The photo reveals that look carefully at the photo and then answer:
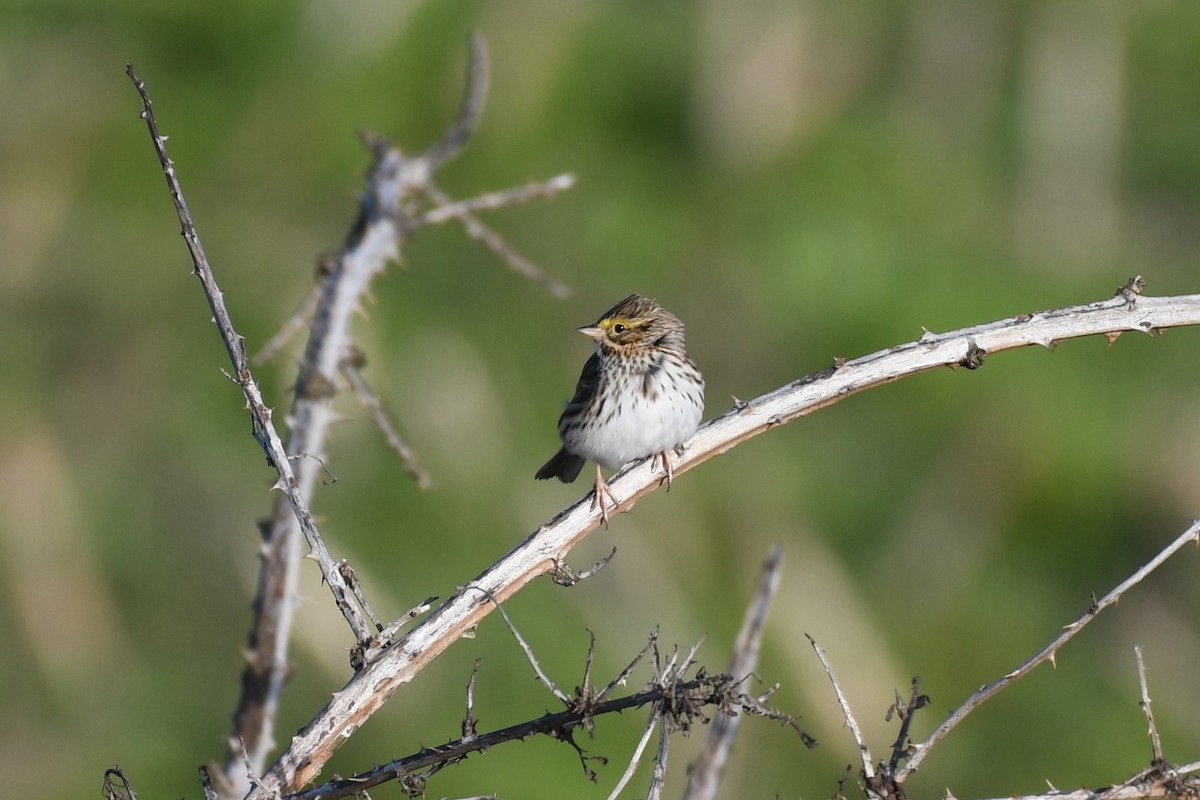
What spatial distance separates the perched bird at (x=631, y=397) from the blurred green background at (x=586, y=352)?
7.28ft

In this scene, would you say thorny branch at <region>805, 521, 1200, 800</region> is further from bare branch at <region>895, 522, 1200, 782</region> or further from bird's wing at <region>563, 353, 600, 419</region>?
→ bird's wing at <region>563, 353, 600, 419</region>

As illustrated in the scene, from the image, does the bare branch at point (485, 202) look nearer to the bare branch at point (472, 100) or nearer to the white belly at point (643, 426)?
the bare branch at point (472, 100)

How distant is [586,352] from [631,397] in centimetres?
530

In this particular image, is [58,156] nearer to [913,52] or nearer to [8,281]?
[8,281]

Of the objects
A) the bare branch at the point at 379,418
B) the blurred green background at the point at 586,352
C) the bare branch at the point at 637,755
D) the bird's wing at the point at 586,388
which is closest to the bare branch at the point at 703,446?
the bare branch at the point at 637,755

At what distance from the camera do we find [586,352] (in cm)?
1160

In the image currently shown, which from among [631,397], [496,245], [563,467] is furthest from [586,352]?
[496,245]

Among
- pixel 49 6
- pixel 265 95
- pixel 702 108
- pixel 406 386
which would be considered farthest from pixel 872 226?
pixel 49 6

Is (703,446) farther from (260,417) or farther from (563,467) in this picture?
(563,467)

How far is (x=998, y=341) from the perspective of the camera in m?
4.32

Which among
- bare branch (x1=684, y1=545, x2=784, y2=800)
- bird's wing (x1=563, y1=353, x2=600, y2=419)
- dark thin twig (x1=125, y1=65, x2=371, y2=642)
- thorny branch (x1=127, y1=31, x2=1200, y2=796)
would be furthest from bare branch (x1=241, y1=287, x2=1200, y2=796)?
bird's wing (x1=563, y1=353, x2=600, y2=419)

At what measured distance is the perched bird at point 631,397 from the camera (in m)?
6.08

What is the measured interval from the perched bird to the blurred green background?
2.22m

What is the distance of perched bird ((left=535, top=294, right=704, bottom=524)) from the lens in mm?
6082
